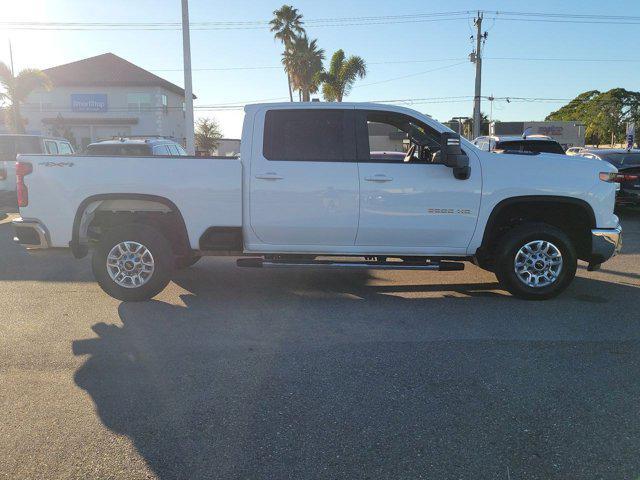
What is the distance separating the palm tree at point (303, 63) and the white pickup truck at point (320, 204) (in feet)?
123

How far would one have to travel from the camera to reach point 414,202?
5.59 m

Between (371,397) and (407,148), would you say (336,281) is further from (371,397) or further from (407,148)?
(371,397)

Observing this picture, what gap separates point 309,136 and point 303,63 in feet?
127

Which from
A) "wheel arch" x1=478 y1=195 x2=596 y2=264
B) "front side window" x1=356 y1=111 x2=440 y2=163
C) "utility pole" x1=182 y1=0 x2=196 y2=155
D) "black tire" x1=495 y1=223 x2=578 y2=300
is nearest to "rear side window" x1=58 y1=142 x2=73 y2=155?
"utility pole" x1=182 y1=0 x2=196 y2=155

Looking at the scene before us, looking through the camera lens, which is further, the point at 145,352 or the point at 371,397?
the point at 145,352

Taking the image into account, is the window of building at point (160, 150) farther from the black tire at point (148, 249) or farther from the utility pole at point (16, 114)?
the utility pole at point (16, 114)

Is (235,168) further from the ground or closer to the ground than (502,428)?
further from the ground

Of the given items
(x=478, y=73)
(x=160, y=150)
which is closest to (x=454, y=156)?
(x=160, y=150)

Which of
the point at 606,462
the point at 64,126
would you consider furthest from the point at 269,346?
the point at 64,126

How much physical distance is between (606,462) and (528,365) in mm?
1297

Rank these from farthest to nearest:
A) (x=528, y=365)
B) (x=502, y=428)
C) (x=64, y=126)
A: 1. (x=64, y=126)
2. (x=528, y=365)
3. (x=502, y=428)

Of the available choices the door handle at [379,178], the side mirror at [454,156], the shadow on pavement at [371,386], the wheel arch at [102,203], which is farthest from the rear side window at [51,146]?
the side mirror at [454,156]

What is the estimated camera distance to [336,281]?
6.83 metres

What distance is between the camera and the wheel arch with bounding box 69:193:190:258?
18.5 ft
